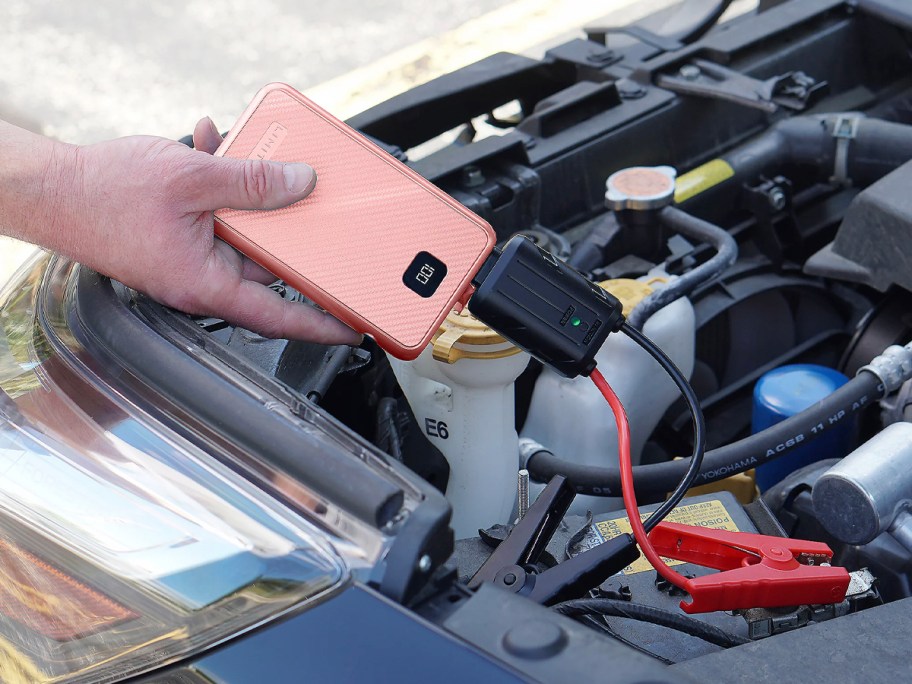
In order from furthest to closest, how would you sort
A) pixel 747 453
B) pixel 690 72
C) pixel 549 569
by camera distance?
pixel 690 72 → pixel 747 453 → pixel 549 569

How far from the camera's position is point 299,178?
3.11ft

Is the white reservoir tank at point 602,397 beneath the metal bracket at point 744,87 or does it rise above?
beneath

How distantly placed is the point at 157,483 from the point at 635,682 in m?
0.39

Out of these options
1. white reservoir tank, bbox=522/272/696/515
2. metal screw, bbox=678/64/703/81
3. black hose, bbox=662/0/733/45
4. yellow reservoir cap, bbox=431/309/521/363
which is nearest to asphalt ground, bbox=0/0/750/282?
black hose, bbox=662/0/733/45

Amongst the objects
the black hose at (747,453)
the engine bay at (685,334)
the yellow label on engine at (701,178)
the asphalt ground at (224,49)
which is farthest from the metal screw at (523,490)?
the asphalt ground at (224,49)

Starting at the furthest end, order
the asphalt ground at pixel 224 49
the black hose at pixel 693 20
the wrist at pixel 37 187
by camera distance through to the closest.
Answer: the asphalt ground at pixel 224 49, the black hose at pixel 693 20, the wrist at pixel 37 187

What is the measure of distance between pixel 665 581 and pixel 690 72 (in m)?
0.99

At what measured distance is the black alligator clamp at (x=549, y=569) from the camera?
2.83ft

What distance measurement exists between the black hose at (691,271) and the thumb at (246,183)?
42cm

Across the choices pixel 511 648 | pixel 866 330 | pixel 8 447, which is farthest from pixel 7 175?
pixel 866 330

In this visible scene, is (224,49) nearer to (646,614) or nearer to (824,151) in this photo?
(824,151)

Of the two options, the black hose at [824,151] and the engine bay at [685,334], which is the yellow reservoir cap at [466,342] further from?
the black hose at [824,151]

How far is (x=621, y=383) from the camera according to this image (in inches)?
51.2

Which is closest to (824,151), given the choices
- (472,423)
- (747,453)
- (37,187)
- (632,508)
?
(747,453)
